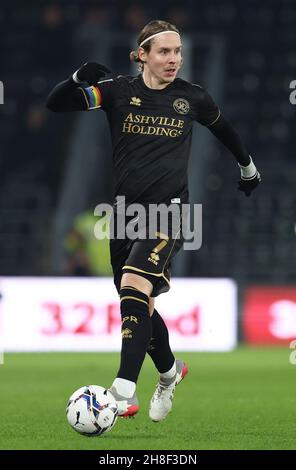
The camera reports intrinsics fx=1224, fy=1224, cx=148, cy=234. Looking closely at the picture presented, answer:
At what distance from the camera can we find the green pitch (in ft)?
20.4

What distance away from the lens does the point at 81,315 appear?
51.6ft

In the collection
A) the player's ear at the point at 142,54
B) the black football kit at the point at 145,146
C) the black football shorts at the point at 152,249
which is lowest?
the black football shorts at the point at 152,249

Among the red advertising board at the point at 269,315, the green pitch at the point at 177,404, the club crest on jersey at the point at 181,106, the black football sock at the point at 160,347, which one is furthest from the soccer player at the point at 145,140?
the red advertising board at the point at 269,315

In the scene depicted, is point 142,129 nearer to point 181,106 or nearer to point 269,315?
point 181,106

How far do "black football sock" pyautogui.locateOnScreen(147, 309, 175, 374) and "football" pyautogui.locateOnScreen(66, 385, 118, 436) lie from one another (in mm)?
821

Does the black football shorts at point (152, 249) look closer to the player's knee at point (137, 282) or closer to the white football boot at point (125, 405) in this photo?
the player's knee at point (137, 282)

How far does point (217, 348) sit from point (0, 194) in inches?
271

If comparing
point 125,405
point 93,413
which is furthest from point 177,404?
point 93,413

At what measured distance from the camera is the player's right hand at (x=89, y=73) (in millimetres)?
6543

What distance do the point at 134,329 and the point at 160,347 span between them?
0.65 m

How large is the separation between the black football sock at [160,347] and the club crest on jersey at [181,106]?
3.92 ft

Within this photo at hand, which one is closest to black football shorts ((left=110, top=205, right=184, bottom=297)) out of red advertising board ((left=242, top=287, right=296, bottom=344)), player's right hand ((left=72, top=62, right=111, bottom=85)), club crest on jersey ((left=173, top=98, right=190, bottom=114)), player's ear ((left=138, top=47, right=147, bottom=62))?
club crest on jersey ((left=173, top=98, right=190, bottom=114))
